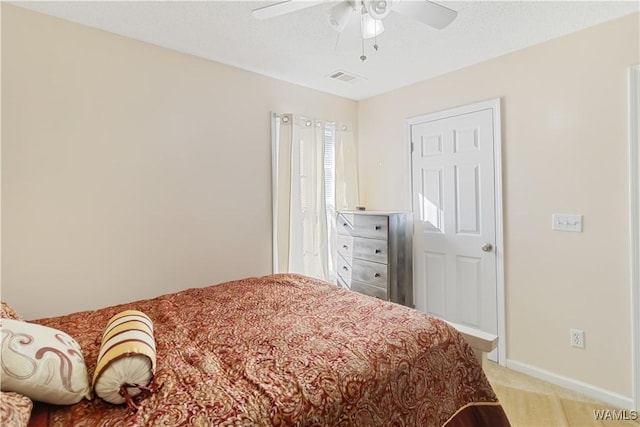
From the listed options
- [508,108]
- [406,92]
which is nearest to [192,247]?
[406,92]

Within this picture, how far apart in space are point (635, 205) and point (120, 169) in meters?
3.36

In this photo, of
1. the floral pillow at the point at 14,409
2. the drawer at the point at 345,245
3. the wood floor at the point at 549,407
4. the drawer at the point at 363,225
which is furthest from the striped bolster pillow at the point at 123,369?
the drawer at the point at 345,245

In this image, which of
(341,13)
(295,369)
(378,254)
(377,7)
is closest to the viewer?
(295,369)

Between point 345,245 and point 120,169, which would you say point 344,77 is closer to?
point 345,245

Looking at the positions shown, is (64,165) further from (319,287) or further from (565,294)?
(565,294)

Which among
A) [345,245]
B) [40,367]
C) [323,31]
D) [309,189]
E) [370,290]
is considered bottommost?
[370,290]

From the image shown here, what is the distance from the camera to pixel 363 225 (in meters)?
3.15

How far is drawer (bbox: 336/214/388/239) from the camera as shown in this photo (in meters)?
2.96

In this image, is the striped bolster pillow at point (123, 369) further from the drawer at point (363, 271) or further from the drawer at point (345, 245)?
the drawer at point (345, 245)

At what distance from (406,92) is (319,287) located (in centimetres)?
227

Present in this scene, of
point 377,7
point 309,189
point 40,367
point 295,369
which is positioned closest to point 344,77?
point 309,189

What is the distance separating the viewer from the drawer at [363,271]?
2.98 metres

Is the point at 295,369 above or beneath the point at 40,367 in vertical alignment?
beneath

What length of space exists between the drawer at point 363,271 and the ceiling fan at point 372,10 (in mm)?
1985
